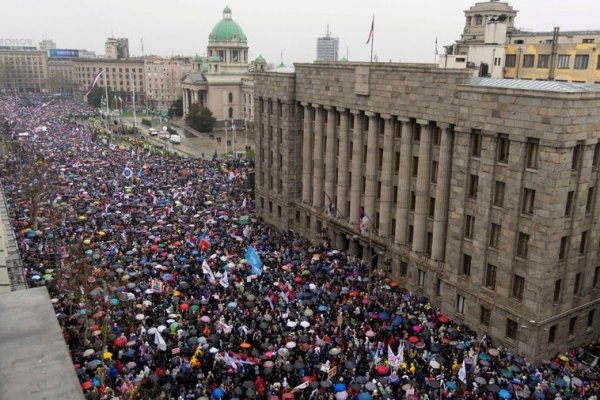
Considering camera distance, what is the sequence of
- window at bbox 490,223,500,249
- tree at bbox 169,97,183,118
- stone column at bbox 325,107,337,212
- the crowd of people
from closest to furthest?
the crowd of people
window at bbox 490,223,500,249
stone column at bbox 325,107,337,212
tree at bbox 169,97,183,118

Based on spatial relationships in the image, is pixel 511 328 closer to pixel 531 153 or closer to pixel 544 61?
pixel 531 153

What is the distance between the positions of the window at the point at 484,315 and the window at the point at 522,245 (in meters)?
4.90

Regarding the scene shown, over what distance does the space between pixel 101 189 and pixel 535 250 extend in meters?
54.4

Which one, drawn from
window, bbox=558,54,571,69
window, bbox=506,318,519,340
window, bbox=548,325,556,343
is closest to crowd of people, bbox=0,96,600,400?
window, bbox=506,318,519,340

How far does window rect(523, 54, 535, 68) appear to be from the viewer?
2422 inches

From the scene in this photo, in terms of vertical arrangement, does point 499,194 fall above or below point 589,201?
above

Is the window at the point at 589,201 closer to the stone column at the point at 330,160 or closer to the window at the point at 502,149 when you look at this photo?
the window at the point at 502,149

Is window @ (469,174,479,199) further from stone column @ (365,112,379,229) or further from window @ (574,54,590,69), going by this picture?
window @ (574,54,590,69)

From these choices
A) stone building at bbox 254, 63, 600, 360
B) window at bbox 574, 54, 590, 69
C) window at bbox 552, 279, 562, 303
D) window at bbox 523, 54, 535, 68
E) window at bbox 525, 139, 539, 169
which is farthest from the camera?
window at bbox 523, 54, 535, 68

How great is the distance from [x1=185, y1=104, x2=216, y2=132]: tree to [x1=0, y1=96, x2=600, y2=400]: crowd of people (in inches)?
3268

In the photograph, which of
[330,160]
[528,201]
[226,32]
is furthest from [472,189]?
[226,32]

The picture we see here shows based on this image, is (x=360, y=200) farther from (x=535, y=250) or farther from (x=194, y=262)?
(x=535, y=250)

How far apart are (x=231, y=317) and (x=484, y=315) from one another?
691 inches

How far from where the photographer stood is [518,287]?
36.4 m
